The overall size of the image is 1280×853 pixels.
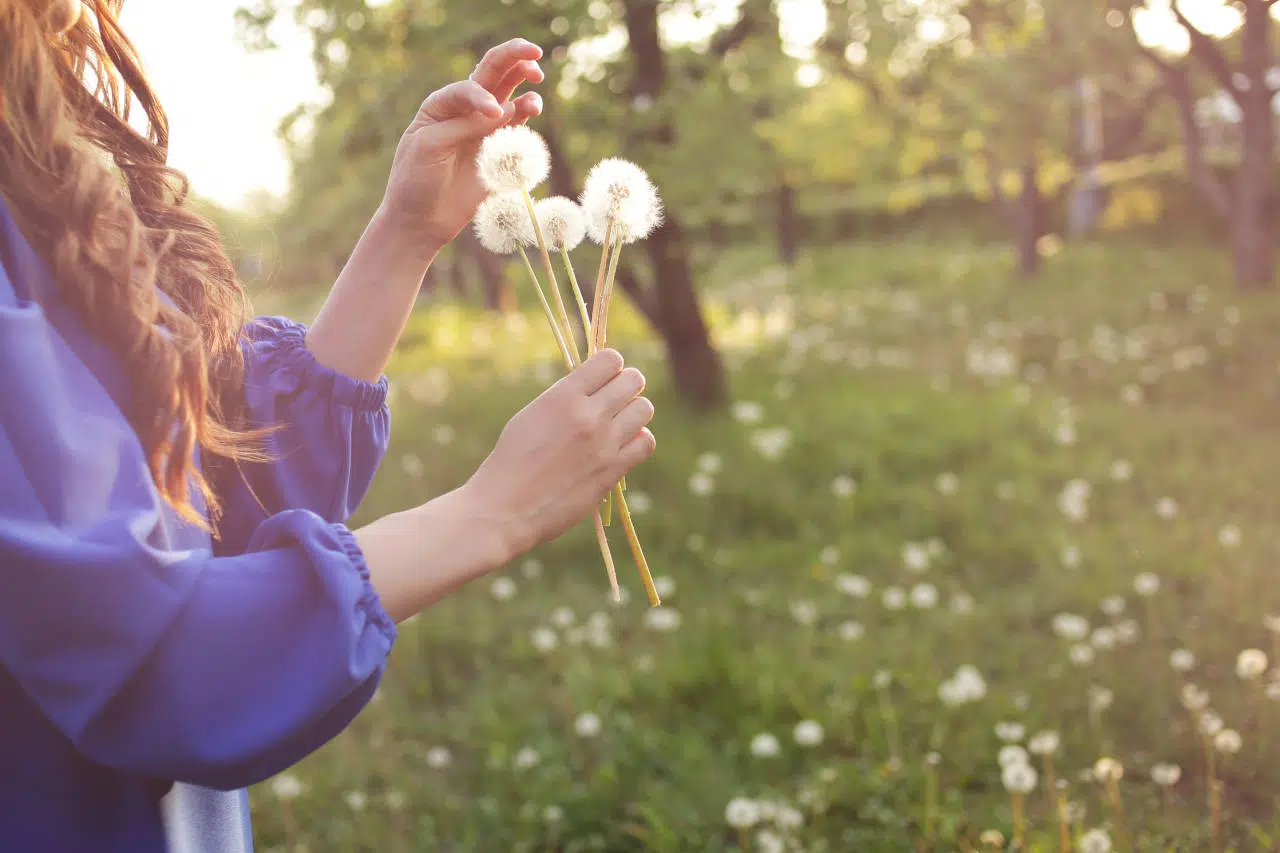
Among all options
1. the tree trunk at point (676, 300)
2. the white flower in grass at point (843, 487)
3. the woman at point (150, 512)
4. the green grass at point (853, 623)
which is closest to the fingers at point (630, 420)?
the woman at point (150, 512)

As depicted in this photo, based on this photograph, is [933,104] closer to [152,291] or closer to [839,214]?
[152,291]

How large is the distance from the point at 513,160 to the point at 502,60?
0.15 metres

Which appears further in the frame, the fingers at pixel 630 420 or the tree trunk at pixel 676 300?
the tree trunk at pixel 676 300

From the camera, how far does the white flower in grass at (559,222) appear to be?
1132mm

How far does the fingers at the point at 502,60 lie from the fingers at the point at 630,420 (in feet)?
1.49

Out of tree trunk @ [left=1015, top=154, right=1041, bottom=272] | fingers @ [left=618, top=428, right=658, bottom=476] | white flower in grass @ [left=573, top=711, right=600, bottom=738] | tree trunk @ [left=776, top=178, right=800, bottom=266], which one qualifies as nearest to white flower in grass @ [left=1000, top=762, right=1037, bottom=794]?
white flower in grass @ [left=573, top=711, right=600, bottom=738]

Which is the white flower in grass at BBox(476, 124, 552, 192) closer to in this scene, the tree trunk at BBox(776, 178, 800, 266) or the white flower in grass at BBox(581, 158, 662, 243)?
the white flower in grass at BBox(581, 158, 662, 243)

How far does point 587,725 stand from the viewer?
3.05 metres

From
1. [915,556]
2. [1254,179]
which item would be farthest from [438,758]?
[1254,179]

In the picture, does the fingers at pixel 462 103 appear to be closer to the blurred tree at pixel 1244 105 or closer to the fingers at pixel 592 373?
the fingers at pixel 592 373

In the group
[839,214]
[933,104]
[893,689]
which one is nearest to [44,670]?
[893,689]

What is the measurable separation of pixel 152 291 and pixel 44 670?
36 cm

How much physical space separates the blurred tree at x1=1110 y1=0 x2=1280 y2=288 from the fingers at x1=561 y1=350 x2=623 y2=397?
27.2ft

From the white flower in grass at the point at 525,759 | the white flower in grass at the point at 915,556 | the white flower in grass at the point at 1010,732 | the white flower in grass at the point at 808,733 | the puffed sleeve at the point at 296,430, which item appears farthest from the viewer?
the white flower in grass at the point at 915,556
